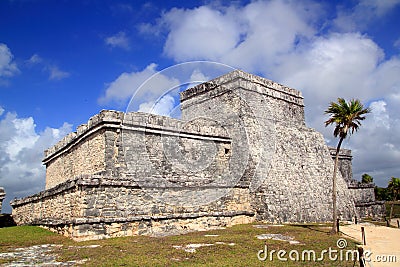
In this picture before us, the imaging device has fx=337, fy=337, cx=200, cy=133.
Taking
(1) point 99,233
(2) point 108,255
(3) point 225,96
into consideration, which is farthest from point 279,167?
(2) point 108,255

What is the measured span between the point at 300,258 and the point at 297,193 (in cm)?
1059

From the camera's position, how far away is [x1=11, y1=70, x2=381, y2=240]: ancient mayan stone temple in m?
12.7

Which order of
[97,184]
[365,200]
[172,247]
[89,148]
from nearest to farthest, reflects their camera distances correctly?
1. [172,247]
2. [97,184]
3. [89,148]
4. [365,200]

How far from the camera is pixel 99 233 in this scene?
11719mm

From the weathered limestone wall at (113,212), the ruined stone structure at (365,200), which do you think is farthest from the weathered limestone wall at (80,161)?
the ruined stone structure at (365,200)

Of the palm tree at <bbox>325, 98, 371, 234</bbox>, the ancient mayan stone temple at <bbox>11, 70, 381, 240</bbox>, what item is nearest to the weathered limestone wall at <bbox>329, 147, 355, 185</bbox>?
the ancient mayan stone temple at <bbox>11, 70, 381, 240</bbox>

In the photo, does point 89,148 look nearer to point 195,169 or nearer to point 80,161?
point 80,161

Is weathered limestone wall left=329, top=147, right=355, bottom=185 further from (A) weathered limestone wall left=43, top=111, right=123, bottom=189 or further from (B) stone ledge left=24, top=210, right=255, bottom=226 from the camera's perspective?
(A) weathered limestone wall left=43, top=111, right=123, bottom=189

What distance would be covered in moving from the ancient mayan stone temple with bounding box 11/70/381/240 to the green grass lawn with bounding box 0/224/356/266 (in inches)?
39.5

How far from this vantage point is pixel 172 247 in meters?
9.85

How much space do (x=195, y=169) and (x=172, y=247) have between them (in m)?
7.60

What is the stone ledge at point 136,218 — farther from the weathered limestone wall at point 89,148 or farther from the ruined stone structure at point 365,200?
the ruined stone structure at point 365,200

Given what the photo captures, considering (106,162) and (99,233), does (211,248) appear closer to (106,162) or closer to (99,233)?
(99,233)

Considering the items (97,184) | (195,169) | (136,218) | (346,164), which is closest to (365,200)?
(346,164)
